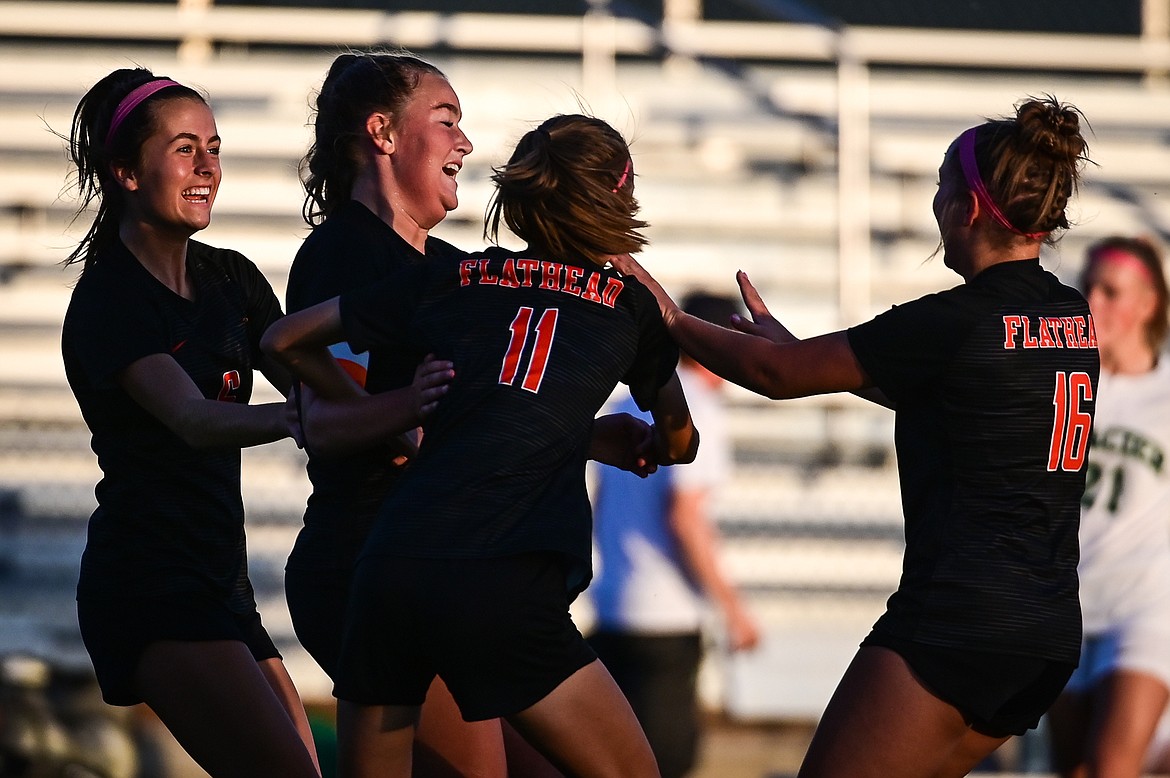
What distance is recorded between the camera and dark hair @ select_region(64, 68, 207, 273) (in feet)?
9.87

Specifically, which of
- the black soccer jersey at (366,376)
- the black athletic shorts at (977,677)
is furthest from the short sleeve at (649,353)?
the black athletic shorts at (977,677)

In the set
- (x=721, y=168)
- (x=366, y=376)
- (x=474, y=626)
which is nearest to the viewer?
(x=474, y=626)

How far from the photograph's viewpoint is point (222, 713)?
273 centimetres

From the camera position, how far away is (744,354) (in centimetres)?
286

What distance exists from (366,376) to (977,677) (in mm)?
1226

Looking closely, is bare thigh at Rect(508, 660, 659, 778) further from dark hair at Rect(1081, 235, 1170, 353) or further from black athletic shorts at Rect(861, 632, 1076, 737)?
Answer: dark hair at Rect(1081, 235, 1170, 353)

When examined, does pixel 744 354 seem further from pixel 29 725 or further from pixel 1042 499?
pixel 29 725

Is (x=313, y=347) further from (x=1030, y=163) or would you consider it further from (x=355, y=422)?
(x=1030, y=163)

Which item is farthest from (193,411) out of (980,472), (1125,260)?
(1125,260)

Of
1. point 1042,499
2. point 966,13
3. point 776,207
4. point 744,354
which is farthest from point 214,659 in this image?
point 966,13

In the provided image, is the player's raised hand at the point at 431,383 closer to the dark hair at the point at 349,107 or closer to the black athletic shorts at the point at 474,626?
the black athletic shorts at the point at 474,626

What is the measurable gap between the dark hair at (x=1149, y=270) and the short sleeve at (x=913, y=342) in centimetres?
185

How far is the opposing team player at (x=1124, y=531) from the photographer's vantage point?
3959 mm

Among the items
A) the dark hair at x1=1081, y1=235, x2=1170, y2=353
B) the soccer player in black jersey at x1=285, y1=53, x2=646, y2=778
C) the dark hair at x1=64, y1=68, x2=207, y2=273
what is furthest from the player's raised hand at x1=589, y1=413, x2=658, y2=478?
the dark hair at x1=1081, y1=235, x2=1170, y2=353
